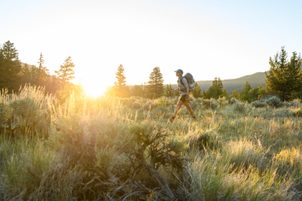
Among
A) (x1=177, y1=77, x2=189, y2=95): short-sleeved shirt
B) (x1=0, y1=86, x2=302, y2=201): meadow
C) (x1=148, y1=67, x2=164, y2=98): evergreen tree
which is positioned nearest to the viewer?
(x1=0, y1=86, x2=302, y2=201): meadow

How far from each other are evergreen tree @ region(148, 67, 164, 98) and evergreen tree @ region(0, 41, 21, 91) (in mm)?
31512

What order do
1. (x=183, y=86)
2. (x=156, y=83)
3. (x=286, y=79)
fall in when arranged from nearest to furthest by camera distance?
1. (x=183, y=86)
2. (x=286, y=79)
3. (x=156, y=83)

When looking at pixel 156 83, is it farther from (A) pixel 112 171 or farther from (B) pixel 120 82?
(A) pixel 112 171

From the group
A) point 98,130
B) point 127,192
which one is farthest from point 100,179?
point 98,130

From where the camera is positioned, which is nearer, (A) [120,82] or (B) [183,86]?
(B) [183,86]

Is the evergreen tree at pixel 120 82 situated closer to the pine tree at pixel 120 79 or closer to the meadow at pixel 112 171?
the pine tree at pixel 120 79

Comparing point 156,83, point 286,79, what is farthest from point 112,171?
point 156,83

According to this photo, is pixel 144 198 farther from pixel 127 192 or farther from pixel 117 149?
pixel 117 149

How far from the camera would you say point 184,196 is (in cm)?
392

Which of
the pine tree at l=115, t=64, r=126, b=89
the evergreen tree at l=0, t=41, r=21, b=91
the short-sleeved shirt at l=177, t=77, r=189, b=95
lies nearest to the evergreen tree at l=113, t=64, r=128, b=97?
the pine tree at l=115, t=64, r=126, b=89

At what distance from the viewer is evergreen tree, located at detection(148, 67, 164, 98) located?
81500 millimetres

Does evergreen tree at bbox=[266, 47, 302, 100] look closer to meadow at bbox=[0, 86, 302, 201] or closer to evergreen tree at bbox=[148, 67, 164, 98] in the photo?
evergreen tree at bbox=[148, 67, 164, 98]

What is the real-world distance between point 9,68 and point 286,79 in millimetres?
40057

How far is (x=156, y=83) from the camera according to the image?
269 feet
